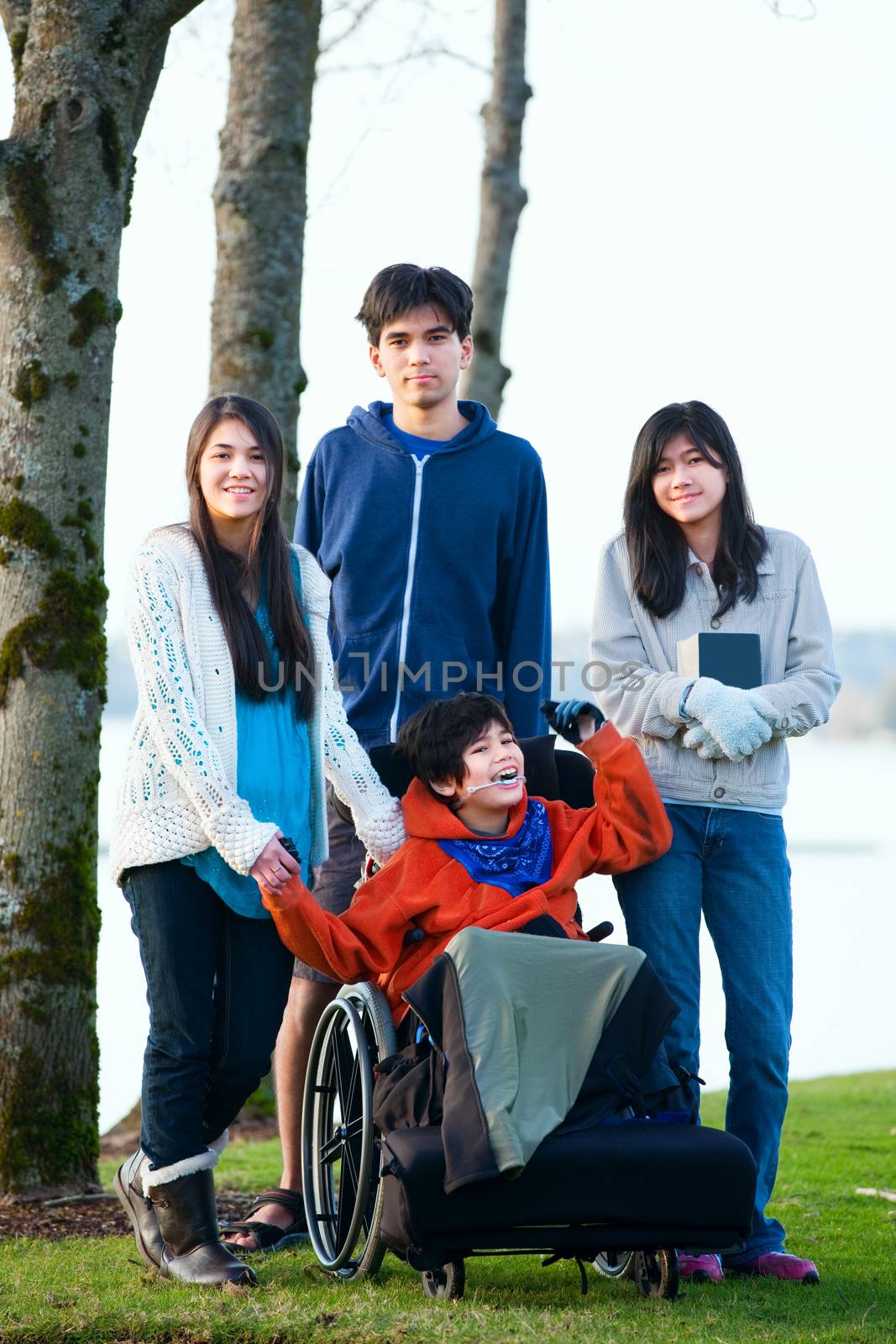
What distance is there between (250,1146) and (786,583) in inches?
152

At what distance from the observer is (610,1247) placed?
292cm

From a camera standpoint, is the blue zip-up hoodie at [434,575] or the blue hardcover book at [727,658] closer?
the blue hardcover book at [727,658]

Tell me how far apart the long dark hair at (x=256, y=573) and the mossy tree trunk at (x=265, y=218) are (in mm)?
2641

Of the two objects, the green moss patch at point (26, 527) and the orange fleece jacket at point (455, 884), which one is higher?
the green moss patch at point (26, 527)

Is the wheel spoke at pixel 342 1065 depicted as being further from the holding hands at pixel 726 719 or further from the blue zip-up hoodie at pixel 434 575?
the holding hands at pixel 726 719

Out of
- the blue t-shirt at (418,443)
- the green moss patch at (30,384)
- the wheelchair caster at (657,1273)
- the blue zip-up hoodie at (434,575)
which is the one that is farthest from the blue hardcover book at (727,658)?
the green moss patch at (30,384)

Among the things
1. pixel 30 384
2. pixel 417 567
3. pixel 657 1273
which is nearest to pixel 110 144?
pixel 30 384

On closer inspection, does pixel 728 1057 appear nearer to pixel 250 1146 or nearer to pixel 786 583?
pixel 786 583

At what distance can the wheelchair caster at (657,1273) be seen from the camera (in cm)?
314

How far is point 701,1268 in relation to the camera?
3365mm

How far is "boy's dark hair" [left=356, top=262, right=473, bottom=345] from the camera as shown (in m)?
3.83

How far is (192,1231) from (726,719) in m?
1.64

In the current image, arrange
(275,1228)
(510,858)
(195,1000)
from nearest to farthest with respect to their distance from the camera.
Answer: (195,1000)
(510,858)
(275,1228)

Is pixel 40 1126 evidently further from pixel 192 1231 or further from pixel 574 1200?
pixel 574 1200
